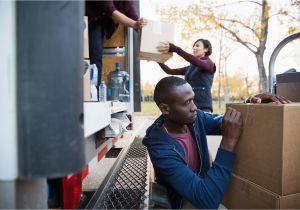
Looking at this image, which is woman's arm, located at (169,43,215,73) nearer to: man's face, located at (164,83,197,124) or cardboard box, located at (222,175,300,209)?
man's face, located at (164,83,197,124)

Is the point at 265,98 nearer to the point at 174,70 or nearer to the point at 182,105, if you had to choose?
the point at 182,105

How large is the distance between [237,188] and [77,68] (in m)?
1.35

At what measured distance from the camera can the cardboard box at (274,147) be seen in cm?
156

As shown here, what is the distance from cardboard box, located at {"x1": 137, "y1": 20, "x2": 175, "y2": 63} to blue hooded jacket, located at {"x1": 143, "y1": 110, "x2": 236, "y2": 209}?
1.29 meters

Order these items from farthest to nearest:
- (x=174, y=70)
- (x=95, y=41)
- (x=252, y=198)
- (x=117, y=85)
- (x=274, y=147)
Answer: (x=174, y=70)
(x=117, y=85)
(x=95, y=41)
(x=252, y=198)
(x=274, y=147)

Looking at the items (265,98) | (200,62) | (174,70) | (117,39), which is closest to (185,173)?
(265,98)

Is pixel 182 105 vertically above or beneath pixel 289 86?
beneath

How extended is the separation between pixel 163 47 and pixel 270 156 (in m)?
→ 2.02

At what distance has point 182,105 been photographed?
2.10 m

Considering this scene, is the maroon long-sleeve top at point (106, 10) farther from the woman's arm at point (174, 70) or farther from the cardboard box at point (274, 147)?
the cardboard box at point (274, 147)

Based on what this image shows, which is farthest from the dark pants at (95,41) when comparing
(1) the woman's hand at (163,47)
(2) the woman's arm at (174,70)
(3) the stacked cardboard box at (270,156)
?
(3) the stacked cardboard box at (270,156)

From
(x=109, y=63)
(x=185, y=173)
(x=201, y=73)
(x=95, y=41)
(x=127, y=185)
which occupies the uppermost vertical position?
(x=95, y=41)

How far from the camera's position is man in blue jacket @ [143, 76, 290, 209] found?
1.81 m

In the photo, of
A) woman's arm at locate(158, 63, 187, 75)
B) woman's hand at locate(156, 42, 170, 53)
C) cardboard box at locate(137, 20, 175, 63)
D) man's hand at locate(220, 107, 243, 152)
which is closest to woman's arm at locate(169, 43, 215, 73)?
woman's hand at locate(156, 42, 170, 53)
